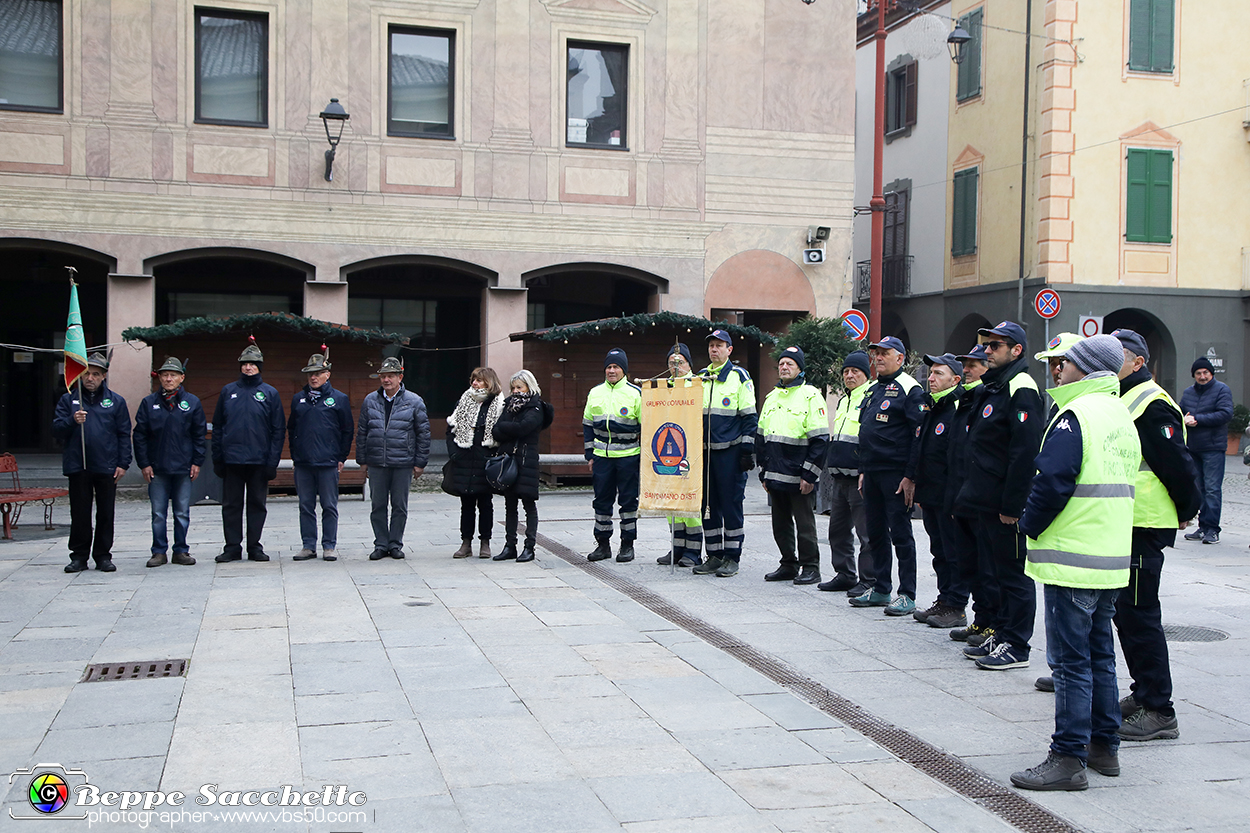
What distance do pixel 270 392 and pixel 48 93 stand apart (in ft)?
34.2

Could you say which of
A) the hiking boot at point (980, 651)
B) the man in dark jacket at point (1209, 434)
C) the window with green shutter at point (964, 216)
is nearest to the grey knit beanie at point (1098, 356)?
the hiking boot at point (980, 651)

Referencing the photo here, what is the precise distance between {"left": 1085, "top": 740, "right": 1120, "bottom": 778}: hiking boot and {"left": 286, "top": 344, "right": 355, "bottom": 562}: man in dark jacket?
7.50 metres

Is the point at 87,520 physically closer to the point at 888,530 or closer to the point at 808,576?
the point at 808,576

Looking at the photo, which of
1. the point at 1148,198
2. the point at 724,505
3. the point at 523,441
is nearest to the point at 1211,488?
the point at 724,505

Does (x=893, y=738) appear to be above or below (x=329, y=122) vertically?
below

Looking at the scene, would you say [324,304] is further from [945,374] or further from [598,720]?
[598,720]

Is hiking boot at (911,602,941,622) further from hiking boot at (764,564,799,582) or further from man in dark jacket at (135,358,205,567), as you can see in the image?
man in dark jacket at (135,358,205,567)

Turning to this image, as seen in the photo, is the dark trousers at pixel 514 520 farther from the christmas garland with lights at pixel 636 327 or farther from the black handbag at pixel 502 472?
the christmas garland with lights at pixel 636 327

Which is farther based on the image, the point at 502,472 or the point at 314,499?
the point at 314,499

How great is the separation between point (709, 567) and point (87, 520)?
552 centimetres

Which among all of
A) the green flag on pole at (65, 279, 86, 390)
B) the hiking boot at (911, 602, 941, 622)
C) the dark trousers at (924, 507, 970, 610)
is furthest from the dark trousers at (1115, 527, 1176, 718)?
the green flag on pole at (65, 279, 86, 390)

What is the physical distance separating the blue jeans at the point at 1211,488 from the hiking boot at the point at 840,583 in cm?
545

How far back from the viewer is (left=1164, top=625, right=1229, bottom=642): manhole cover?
7.70 metres

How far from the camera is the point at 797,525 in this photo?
9703 mm
